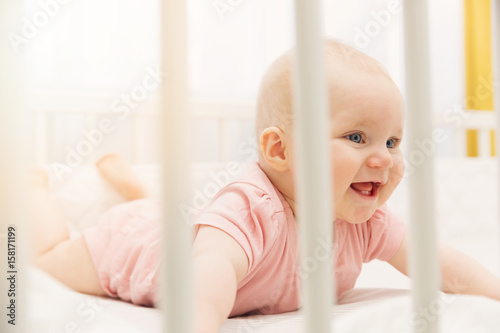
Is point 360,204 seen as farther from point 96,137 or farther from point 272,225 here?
point 96,137

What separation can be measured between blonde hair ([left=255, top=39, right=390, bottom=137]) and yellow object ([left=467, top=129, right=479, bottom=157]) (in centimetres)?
167

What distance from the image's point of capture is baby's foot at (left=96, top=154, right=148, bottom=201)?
3.21 feet

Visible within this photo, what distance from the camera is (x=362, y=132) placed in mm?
459

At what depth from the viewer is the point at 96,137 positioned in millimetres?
1258

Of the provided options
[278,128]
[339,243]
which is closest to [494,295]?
[339,243]

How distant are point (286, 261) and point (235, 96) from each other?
39.4 inches

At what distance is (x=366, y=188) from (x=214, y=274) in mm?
165

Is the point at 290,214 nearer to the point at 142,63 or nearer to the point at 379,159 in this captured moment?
the point at 379,159

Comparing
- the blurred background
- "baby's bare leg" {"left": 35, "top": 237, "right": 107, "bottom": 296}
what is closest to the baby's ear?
"baby's bare leg" {"left": 35, "top": 237, "right": 107, "bottom": 296}

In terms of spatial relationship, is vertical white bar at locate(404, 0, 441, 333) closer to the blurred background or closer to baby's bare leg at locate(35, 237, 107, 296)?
baby's bare leg at locate(35, 237, 107, 296)

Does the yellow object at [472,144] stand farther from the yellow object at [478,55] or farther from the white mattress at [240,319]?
the white mattress at [240,319]

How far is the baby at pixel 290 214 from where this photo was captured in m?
0.44

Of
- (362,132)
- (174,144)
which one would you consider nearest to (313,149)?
(174,144)

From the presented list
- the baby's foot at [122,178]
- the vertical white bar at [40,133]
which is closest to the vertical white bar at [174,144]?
the baby's foot at [122,178]
